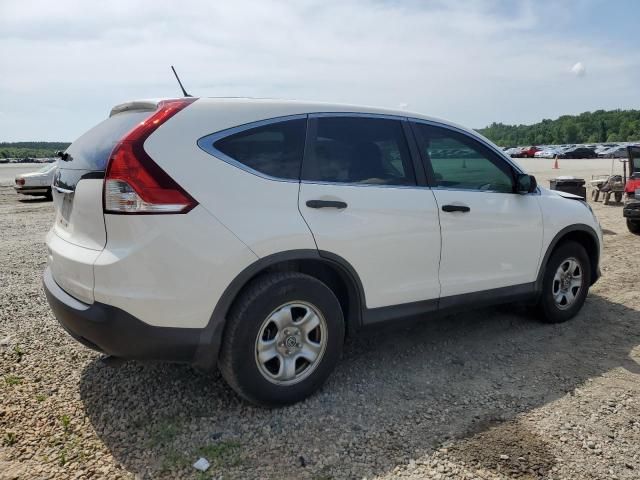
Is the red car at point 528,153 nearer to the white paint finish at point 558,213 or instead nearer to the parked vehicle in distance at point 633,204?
the parked vehicle in distance at point 633,204

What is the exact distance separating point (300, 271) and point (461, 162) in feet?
5.26

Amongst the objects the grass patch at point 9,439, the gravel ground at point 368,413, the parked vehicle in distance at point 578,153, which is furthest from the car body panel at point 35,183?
the parked vehicle in distance at point 578,153

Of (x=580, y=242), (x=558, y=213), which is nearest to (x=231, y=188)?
(x=558, y=213)

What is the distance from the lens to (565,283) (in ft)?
15.7

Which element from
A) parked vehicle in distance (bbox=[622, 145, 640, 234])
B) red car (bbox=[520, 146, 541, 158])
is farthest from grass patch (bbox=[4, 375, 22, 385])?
red car (bbox=[520, 146, 541, 158])

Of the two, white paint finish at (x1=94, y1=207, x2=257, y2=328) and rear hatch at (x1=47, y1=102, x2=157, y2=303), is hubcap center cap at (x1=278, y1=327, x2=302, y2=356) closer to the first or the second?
white paint finish at (x1=94, y1=207, x2=257, y2=328)

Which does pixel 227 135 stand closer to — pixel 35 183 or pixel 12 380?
pixel 12 380

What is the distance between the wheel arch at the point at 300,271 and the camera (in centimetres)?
285

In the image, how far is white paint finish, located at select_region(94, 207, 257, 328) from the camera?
2.67 meters

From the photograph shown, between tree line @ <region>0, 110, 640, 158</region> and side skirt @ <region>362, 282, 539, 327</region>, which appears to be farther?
tree line @ <region>0, 110, 640, 158</region>

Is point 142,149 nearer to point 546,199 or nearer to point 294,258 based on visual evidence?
point 294,258

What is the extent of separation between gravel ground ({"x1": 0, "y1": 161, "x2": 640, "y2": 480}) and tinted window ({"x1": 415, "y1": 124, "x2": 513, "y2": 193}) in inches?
51.3

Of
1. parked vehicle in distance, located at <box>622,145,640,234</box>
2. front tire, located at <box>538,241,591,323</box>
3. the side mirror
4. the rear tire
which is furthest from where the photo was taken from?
the rear tire

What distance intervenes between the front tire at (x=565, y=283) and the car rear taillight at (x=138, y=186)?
10.9 feet
